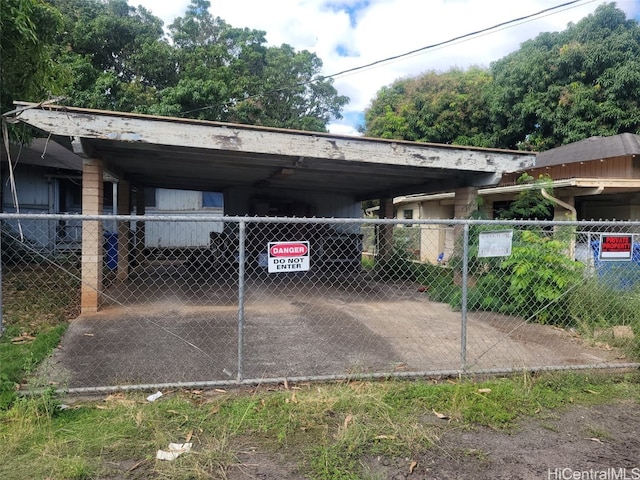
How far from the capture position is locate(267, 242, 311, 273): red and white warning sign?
3.89 m

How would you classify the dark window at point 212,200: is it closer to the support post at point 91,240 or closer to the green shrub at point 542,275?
the support post at point 91,240

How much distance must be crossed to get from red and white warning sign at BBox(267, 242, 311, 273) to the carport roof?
10.7 feet

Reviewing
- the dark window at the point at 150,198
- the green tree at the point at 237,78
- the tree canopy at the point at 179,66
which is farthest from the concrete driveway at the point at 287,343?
the green tree at the point at 237,78

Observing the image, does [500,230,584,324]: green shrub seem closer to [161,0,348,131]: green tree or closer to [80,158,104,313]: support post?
[80,158,104,313]: support post

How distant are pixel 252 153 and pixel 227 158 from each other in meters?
1.06

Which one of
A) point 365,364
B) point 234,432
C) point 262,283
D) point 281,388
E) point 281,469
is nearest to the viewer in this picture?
point 281,469

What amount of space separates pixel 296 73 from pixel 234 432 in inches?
943

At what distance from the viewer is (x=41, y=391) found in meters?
3.35

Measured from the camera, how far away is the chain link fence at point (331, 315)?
4.12m

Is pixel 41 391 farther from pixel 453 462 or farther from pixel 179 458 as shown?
pixel 453 462

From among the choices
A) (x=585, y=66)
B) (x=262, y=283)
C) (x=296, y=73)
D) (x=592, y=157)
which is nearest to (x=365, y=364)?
(x=262, y=283)

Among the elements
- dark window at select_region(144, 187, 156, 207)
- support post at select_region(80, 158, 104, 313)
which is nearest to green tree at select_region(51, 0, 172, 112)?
dark window at select_region(144, 187, 156, 207)

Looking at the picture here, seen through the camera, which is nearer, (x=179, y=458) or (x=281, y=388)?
(x=179, y=458)

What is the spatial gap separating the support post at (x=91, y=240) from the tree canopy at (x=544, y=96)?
56.7 feet
